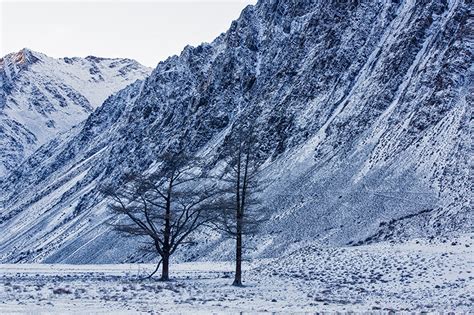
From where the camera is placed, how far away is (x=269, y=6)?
13250 cm

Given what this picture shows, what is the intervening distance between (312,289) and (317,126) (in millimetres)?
65047

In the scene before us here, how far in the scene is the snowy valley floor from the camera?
60.5 ft

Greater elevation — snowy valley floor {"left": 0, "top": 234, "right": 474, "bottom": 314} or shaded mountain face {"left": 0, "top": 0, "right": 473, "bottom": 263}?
shaded mountain face {"left": 0, "top": 0, "right": 473, "bottom": 263}

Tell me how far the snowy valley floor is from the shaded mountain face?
45.6 feet

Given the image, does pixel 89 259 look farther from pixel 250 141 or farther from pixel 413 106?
pixel 250 141

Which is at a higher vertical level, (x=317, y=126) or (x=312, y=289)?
(x=317, y=126)

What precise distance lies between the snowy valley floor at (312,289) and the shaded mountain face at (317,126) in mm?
13896

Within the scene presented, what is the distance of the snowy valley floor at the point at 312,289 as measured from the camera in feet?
60.5

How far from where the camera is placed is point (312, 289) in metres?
24.5

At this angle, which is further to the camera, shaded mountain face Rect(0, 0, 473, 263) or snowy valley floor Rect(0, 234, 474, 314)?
shaded mountain face Rect(0, 0, 473, 263)

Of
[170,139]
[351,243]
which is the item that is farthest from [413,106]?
[170,139]

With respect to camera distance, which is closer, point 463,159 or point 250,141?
point 250,141

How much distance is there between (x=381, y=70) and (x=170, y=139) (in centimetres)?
5523

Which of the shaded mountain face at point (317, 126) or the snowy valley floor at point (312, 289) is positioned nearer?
the snowy valley floor at point (312, 289)
